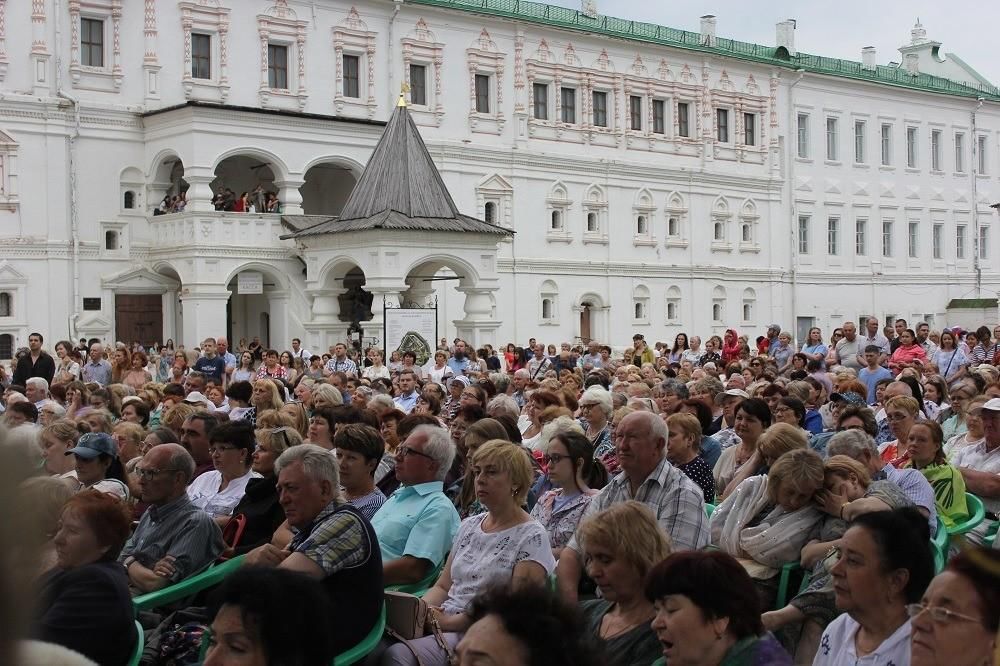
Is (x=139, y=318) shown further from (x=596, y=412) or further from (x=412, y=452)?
(x=412, y=452)

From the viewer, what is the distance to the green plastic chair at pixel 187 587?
5.82 meters

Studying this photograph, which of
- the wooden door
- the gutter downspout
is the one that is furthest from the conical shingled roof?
the gutter downspout

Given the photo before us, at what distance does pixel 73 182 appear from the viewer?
98.0ft

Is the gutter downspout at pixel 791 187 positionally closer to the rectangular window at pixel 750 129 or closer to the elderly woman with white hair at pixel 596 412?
the rectangular window at pixel 750 129

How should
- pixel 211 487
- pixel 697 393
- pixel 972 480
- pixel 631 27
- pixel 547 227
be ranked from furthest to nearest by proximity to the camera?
1. pixel 631 27
2. pixel 547 227
3. pixel 697 393
4. pixel 211 487
5. pixel 972 480

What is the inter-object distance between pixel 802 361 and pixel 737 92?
100 feet

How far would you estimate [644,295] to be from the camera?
1599 inches

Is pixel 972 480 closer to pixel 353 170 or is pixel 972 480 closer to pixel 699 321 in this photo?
pixel 353 170

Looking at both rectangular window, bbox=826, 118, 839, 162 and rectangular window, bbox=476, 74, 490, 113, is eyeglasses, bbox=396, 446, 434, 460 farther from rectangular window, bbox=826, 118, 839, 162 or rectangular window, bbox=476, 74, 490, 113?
rectangular window, bbox=826, 118, 839, 162

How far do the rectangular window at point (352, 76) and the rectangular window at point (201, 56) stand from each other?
4.05 metres

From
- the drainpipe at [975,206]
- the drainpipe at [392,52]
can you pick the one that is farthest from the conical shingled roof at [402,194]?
the drainpipe at [975,206]

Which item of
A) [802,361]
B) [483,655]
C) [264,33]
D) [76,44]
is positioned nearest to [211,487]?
[483,655]

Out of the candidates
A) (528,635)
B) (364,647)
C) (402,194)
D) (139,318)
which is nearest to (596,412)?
(364,647)

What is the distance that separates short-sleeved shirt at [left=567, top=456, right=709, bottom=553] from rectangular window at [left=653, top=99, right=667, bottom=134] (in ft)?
120
